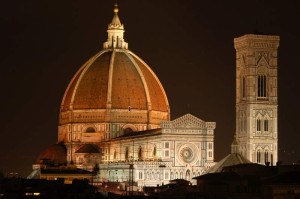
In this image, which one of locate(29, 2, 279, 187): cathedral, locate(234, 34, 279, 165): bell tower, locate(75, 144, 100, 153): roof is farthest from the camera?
locate(75, 144, 100, 153): roof

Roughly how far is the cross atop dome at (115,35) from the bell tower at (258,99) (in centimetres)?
2115

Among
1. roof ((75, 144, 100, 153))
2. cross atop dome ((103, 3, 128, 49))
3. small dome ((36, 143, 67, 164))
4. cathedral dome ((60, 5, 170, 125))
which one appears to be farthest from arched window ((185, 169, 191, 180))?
cross atop dome ((103, 3, 128, 49))

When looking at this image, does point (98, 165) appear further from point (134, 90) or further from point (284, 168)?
point (284, 168)

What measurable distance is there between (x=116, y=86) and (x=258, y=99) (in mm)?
20158

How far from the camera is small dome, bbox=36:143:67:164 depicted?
151875 mm

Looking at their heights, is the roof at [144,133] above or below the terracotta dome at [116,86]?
below

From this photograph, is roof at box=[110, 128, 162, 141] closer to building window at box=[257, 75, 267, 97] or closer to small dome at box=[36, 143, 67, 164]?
small dome at box=[36, 143, 67, 164]

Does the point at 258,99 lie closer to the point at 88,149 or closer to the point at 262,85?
the point at 262,85

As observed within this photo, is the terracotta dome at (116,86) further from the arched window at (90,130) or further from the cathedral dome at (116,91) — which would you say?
the arched window at (90,130)

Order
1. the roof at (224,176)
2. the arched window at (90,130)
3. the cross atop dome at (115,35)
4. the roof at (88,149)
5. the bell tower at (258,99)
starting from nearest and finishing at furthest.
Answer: the roof at (224,176) < the bell tower at (258,99) < the roof at (88,149) < the arched window at (90,130) < the cross atop dome at (115,35)

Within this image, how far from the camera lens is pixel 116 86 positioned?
15350 centimetres

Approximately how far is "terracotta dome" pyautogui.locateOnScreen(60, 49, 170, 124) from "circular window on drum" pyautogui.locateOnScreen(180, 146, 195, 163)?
18822mm

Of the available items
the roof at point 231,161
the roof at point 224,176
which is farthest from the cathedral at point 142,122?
the roof at point 224,176

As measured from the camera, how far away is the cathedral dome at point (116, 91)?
153m
